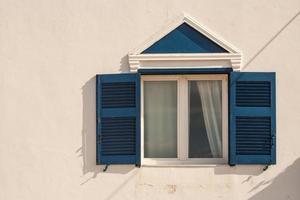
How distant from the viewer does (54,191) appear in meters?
9.30

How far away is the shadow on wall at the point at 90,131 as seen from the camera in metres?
9.29

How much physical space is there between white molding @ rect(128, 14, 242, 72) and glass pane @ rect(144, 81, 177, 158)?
389 mm

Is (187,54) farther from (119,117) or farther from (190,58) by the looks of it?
(119,117)

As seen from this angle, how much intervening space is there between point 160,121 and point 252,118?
116 cm

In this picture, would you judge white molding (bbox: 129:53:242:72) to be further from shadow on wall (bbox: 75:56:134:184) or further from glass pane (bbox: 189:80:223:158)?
glass pane (bbox: 189:80:223:158)

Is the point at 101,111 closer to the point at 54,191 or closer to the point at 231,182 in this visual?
the point at 54,191

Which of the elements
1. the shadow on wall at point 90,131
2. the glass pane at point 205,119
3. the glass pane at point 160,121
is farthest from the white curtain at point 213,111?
the shadow on wall at point 90,131

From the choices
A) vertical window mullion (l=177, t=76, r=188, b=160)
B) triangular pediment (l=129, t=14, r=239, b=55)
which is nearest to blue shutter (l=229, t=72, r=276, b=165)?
triangular pediment (l=129, t=14, r=239, b=55)

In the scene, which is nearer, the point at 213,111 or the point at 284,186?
the point at 284,186

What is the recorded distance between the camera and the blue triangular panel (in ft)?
30.5

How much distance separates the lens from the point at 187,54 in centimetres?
925

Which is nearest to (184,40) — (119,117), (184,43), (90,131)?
(184,43)

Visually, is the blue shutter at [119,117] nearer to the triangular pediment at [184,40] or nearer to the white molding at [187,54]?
the white molding at [187,54]

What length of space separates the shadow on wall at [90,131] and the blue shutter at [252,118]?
1.40 metres
